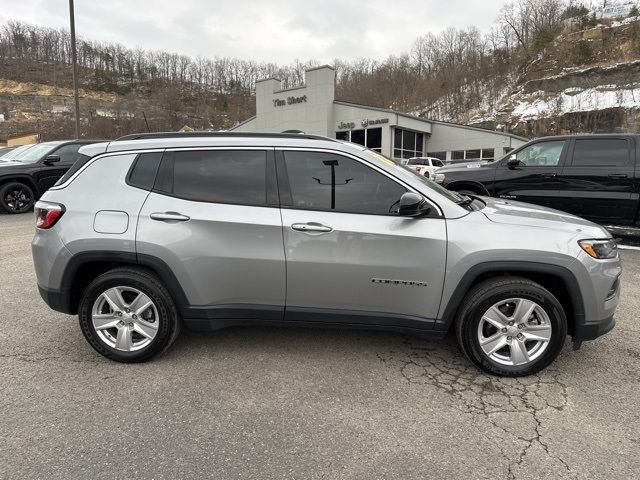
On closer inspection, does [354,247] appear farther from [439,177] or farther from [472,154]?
[472,154]

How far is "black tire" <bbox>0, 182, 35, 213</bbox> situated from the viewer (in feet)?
34.6

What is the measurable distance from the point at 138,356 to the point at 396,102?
7666 cm

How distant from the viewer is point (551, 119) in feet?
156

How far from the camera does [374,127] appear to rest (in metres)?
33.6

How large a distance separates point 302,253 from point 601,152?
679 cm

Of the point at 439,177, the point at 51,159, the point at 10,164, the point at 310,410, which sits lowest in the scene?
the point at 310,410

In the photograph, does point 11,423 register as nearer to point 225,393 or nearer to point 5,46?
point 225,393

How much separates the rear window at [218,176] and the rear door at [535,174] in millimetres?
6236

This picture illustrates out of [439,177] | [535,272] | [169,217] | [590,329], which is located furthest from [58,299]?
[439,177]

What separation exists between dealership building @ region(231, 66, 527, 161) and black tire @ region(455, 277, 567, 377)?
31156 mm

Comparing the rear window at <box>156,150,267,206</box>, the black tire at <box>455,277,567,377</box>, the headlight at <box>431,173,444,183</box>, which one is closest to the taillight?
the rear window at <box>156,150,267,206</box>

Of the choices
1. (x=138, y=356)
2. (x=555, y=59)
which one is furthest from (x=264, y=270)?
(x=555, y=59)

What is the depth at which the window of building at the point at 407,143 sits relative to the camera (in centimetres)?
3425

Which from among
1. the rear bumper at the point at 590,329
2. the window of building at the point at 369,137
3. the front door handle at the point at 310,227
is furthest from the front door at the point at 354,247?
the window of building at the point at 369,137
